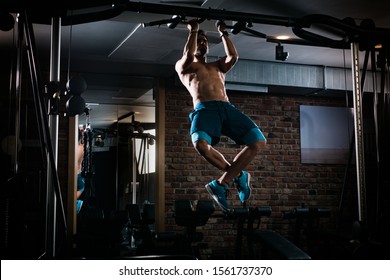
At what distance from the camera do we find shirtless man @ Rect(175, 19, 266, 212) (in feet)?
11.3

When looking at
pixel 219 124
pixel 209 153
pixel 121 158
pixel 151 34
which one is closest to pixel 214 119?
pixel 219 124

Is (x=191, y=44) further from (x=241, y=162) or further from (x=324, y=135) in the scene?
(x=324, y=135)

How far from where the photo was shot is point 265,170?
6891 millimetres

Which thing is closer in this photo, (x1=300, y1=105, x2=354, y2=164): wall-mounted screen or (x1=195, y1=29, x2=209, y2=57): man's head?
(x1=195, y1=29, x2=209, y2=57): man's head

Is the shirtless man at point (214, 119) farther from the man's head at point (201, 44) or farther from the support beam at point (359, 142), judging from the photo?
the support beam at point (359, 142)

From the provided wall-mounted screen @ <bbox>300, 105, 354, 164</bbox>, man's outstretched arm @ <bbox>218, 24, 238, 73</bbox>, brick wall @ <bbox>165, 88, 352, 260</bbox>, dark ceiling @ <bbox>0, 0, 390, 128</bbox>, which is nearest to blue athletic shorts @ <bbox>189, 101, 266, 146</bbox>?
man's outstretched arm @ <bbox>218, 24, 238, 73</bbox>

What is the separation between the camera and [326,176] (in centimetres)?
723

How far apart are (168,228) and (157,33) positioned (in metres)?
2.75

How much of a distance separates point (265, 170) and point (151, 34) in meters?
2.91

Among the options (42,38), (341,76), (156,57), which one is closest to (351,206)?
(341,76)

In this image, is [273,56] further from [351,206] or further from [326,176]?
[351,206]

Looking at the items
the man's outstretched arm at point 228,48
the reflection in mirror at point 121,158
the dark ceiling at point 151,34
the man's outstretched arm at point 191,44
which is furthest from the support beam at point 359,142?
the reflection in mirror at point 121,158

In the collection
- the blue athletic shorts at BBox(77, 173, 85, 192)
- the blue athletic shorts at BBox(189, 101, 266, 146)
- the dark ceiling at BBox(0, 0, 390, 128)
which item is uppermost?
the dark ceiling at BBox(0, 0, 390, 128)

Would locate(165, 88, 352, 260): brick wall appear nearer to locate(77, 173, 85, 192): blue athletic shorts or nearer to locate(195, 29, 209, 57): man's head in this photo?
locate(77, 173, 85, 192): blue athletic shorts
